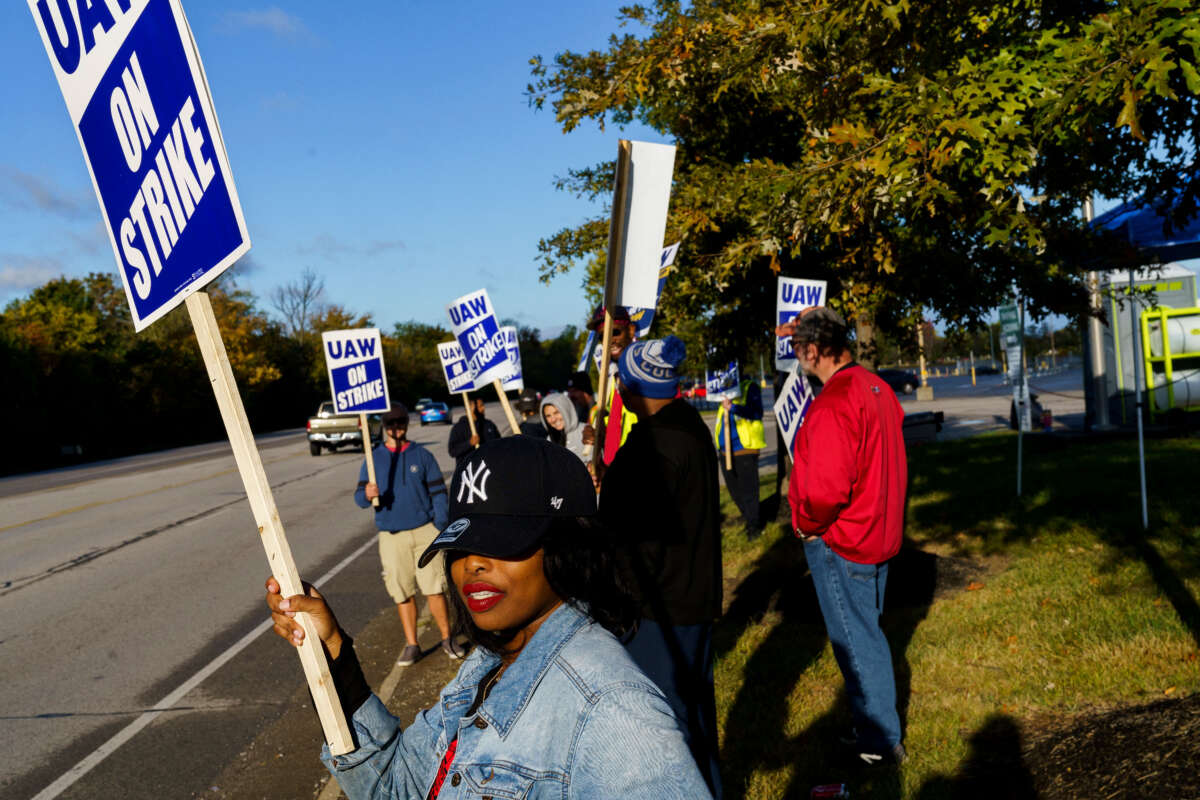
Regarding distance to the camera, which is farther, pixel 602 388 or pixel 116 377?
pixel 116 377

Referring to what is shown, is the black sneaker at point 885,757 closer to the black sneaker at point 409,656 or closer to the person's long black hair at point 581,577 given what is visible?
the person's long black hair at point 581,577

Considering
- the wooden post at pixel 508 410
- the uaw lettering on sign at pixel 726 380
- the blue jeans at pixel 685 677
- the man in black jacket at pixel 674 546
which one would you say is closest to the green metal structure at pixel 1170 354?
the uaw lettering on sign at pixel 726 380

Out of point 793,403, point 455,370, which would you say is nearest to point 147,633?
point 455,370

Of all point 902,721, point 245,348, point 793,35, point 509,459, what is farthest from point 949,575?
point 245,348

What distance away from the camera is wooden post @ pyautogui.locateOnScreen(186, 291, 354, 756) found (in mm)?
1852

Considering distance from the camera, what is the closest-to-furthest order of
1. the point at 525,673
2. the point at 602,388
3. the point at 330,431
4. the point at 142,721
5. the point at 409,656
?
the point at 525,673 → the point at 602,388 → the point at 142,721 → the point at 409,656 → the point at 330,431

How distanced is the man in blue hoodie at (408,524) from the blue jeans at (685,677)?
371cm

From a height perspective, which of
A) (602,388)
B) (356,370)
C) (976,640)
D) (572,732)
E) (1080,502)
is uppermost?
(356,370)

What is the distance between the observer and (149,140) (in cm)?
206

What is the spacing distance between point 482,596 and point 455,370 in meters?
8.74

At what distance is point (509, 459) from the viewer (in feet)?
5.39

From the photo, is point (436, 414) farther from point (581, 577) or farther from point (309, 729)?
point (581, 577)

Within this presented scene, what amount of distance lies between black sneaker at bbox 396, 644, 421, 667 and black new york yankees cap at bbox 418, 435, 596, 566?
5.55 meters

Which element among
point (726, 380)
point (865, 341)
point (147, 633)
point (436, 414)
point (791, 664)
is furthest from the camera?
point (436, 414)
